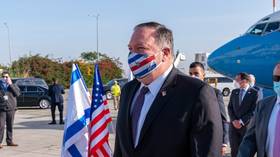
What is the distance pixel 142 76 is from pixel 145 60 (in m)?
0.11

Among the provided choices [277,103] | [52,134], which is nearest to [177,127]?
[277,103]

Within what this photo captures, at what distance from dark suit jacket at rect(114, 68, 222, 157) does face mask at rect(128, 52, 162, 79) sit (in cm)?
13

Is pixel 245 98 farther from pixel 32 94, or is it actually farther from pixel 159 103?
pixel 32 94

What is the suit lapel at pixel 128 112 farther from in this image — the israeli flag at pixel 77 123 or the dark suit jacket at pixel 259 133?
the israeli flag at pixel 77 123

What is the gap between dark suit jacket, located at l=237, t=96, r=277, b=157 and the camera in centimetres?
375

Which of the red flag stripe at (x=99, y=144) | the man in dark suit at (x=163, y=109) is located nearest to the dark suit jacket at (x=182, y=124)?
the man in dark suit at (x=163, y=109)

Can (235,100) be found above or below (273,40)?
below

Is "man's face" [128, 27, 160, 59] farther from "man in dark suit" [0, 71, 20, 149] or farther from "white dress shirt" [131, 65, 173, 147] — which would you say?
"man in dark suit" [0, 71, 20, 149]

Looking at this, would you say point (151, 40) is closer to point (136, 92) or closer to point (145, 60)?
point (145, 60)

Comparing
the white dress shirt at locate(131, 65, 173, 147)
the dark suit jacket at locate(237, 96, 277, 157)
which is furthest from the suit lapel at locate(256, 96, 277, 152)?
the white dress shirt at locate(131, 65, 173, 147)

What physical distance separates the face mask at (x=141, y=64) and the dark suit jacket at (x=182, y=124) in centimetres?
13

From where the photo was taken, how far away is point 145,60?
2752 mm

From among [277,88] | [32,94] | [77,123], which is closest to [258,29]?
[77,123]

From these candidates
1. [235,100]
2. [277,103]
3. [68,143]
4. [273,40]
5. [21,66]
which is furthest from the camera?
[21,66]
